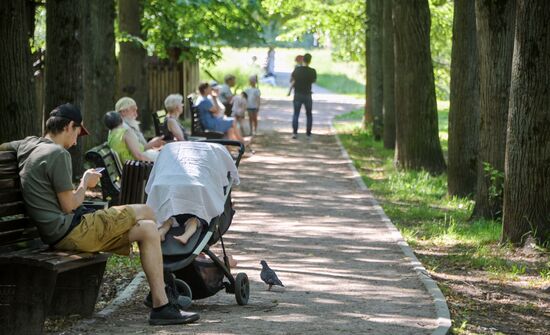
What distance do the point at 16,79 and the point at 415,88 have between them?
8.91 metres

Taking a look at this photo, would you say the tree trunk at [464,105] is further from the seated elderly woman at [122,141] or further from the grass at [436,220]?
the seated elderly woman at [122,141]

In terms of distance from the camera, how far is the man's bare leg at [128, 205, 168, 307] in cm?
866

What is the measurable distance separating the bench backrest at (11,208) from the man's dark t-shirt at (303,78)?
70.0 feet

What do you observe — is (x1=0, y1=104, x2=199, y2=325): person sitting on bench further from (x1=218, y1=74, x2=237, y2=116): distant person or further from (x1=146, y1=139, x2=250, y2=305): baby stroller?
(x1=218, y1=74, x2=237, y2=116): distant person

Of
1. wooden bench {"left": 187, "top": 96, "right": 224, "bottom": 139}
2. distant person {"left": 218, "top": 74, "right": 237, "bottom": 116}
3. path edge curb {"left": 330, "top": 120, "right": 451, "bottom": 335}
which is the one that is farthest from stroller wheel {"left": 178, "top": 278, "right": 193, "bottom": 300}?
distant person {"left": 218, "top": 74, "right": 237, "bottom": 116}

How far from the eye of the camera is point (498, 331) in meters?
9.17

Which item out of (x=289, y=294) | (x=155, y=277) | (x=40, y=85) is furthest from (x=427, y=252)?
(x=40, y=85)

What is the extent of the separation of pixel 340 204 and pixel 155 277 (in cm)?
867

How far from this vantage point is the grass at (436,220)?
40.8ft

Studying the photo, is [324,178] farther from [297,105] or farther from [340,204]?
[297,105]

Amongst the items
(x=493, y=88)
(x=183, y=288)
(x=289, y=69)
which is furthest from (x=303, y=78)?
(x=289, y=69)

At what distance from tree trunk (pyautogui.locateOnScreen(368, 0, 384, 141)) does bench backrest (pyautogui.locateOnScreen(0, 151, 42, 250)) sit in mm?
22098

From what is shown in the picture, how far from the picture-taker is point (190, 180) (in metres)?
9.49

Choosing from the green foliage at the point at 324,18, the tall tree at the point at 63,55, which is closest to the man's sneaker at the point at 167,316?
the tall tree at the point at 63,55
